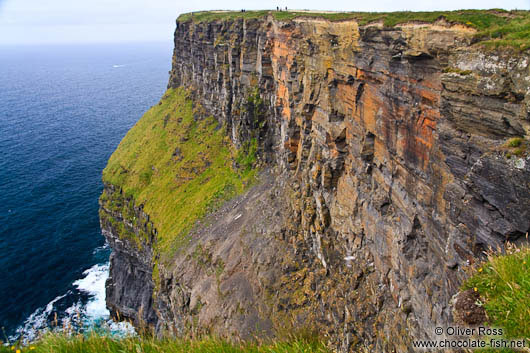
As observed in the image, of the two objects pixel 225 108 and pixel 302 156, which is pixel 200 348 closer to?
pixel 302 156

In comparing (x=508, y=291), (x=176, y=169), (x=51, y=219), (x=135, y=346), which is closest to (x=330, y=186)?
(x=508, y=291)

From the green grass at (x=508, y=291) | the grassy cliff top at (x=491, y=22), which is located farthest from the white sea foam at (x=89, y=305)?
the green grass at (x=508, y=291)

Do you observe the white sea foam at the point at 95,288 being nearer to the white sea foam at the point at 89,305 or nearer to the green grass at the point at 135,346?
the white sea foam at the point at 89,305

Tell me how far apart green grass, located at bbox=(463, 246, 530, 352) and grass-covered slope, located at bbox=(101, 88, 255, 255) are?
4411 centimetres

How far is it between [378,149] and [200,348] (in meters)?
18.0

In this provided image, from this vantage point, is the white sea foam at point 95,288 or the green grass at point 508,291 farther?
the white sea foam at point 95,288

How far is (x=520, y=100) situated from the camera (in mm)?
12086

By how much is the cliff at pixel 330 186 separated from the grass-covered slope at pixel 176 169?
0.42 meters

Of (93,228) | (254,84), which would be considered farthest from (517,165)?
(93,228)

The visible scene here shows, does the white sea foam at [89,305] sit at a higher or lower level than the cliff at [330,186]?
lower

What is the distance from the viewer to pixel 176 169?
2672 inches

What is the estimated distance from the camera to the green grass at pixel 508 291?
25.5ft

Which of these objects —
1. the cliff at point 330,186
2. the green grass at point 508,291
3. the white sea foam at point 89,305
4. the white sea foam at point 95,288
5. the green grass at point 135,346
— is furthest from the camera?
the white sea foam at point 95,288

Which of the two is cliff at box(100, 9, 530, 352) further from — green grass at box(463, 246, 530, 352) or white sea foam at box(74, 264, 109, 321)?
green grass at box(463, 246, 530, 352)
